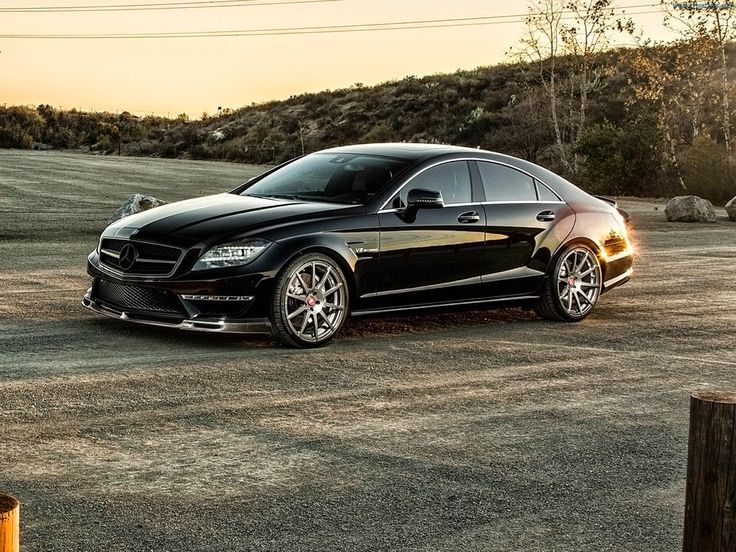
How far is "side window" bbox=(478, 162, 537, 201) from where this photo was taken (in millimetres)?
10930

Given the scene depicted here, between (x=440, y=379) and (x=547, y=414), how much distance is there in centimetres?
119

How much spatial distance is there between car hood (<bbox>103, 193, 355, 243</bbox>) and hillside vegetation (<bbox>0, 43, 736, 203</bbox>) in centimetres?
2908

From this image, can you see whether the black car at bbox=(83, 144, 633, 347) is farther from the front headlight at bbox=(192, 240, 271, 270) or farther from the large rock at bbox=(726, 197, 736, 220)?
the large rock at bbox=(726, 197, 736, 220)

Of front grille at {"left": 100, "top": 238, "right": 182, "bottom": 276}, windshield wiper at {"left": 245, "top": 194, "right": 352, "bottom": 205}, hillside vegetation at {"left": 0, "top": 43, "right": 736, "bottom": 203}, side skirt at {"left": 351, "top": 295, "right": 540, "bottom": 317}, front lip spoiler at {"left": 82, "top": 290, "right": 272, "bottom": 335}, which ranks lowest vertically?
front lip spoiler at {"left": 82, "top": 290, "right": 272, "bottom": 335}

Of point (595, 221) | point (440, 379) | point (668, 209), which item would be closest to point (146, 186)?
point (668, 209)

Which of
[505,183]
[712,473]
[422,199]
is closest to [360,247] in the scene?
[422,199]

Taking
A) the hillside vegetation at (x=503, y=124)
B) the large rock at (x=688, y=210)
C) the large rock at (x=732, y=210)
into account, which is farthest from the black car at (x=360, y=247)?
the hillside vegetation at (x=503, y=124)

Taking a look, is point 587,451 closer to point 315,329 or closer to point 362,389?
point 362,389

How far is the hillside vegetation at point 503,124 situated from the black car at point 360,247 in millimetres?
27097

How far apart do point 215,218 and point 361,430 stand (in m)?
3.39

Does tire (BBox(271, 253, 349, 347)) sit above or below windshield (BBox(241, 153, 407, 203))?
below

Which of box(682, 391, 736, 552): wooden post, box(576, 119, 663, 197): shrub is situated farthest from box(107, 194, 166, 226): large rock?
box(576, 119, 663, 197): shrub

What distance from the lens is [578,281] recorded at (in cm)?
1148

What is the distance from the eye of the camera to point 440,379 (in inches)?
334
